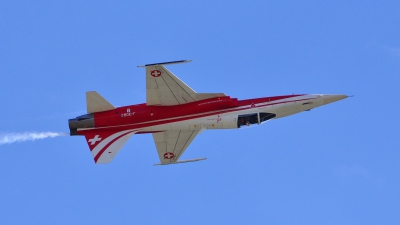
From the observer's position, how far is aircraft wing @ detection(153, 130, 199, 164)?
172ft

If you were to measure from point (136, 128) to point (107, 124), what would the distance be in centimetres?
158

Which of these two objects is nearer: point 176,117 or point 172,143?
point 176,117

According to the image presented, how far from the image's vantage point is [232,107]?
170ft

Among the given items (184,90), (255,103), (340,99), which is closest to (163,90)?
(184,90)

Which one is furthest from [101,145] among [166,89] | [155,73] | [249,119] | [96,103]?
[249,119]

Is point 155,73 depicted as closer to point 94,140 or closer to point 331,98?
point 94,140

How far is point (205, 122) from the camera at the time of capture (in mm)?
51750

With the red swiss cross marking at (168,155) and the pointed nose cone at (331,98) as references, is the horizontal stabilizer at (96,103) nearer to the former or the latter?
the red swiss cross marking at (168,155)

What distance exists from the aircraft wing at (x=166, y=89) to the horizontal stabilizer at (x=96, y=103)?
2.27 meters

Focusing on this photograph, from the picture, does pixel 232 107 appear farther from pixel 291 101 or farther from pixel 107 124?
pixel 107 124

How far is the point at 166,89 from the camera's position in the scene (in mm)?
51219

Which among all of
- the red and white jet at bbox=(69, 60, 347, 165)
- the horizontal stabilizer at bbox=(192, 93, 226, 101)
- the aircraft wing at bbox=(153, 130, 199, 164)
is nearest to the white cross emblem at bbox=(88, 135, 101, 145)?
the red and white jet at bbox=(69, 60, 347, 165)

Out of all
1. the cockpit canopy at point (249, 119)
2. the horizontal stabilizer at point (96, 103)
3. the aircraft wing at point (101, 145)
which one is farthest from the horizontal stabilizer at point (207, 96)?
the aircraft wing at point (101, 145)

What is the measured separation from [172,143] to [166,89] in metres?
3.37
